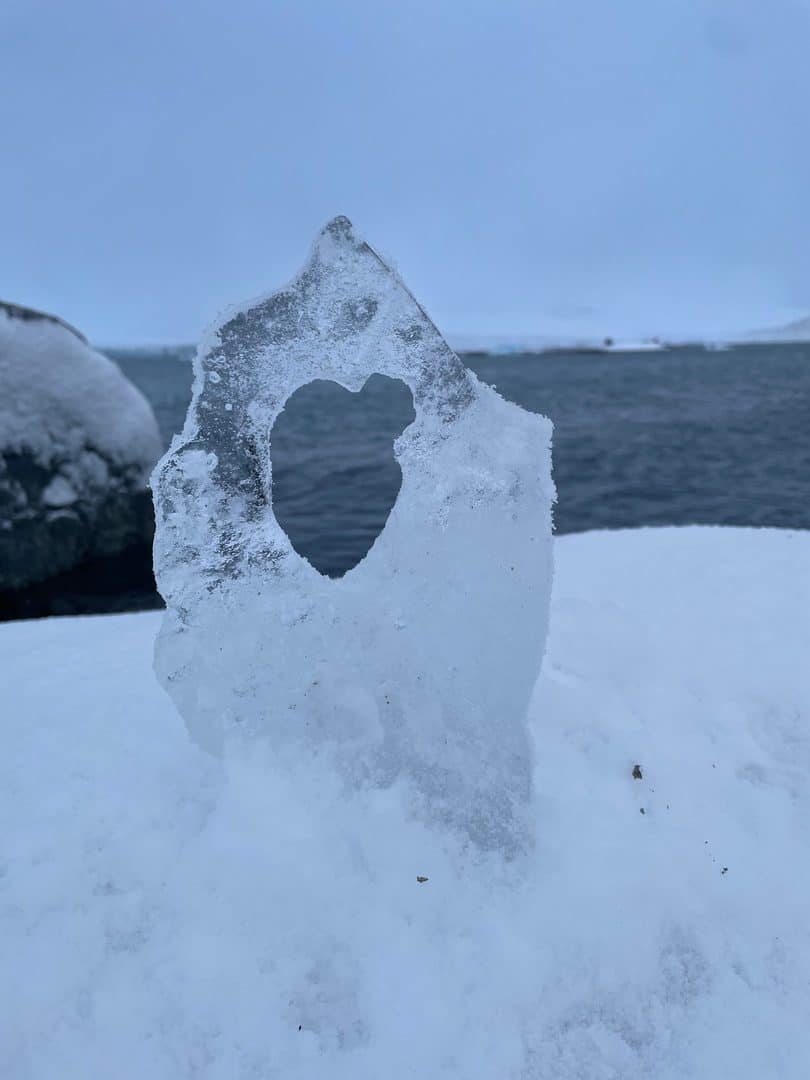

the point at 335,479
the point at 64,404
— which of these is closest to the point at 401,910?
the point at 64,404

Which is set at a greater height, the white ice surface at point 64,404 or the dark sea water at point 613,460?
the white ice surface at point 64,404

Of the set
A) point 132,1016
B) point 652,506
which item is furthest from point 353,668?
point 652,506

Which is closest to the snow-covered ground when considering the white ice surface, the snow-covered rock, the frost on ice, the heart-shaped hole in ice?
the frost on ice

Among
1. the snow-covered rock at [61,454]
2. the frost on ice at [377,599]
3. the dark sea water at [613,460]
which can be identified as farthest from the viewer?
the dark sea water at [613,460]

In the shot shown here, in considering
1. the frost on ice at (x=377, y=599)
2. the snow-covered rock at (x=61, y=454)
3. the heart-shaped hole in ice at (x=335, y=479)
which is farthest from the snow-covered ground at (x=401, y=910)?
the snow-covered rock at (x=61, y=454)

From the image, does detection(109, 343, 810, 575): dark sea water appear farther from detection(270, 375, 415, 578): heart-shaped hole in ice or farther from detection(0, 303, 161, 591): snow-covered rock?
detection(0, 303, 161, 591): snow-covered rock

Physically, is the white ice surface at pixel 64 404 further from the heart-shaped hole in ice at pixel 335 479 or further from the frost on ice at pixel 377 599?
the frost on ice at pixel 377 599

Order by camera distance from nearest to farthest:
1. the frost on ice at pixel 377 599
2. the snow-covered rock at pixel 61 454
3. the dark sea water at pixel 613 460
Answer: the frost on ice at pixel 377 599 < the snow-covered rock at pixel 61 454 < the dark sea water at pixel 613 460
